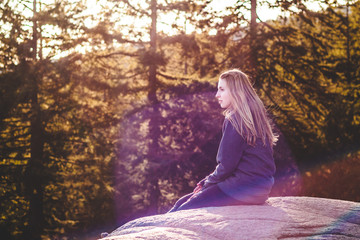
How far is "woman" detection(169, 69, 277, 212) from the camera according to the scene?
414 centimetres

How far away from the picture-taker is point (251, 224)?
377cm

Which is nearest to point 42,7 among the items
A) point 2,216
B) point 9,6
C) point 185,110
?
point 9,6

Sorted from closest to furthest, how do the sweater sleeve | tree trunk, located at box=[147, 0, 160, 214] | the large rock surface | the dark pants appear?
the large rock surface → the sweater sleeve → the dark pants → tree trunk, located at box=[147, 0, 160, 214]

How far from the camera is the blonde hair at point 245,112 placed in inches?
163

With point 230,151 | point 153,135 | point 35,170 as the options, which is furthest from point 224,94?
point 35,170

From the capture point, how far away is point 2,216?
55.5 ft

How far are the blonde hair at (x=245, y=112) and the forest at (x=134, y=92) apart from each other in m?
10.7

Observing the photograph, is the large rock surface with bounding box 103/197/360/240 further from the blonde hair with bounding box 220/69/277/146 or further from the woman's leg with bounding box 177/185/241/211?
the blonde hair with bounding box 220/69/277/146

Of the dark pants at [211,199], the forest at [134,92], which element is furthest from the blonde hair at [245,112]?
the forest at [134,92]

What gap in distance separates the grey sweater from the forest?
1071 cm

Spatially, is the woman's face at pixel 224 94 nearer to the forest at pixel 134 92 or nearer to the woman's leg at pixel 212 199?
the woman's leg at pixel 212 199

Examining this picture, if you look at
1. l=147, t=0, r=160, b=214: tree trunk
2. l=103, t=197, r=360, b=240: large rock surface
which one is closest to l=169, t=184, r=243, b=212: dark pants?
l=103, t=197, r=360, b=240: large rock surface

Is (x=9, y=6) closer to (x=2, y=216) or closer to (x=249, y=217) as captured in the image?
(x=2, y=216)

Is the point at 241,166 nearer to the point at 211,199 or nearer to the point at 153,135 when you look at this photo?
the point at 211,199
